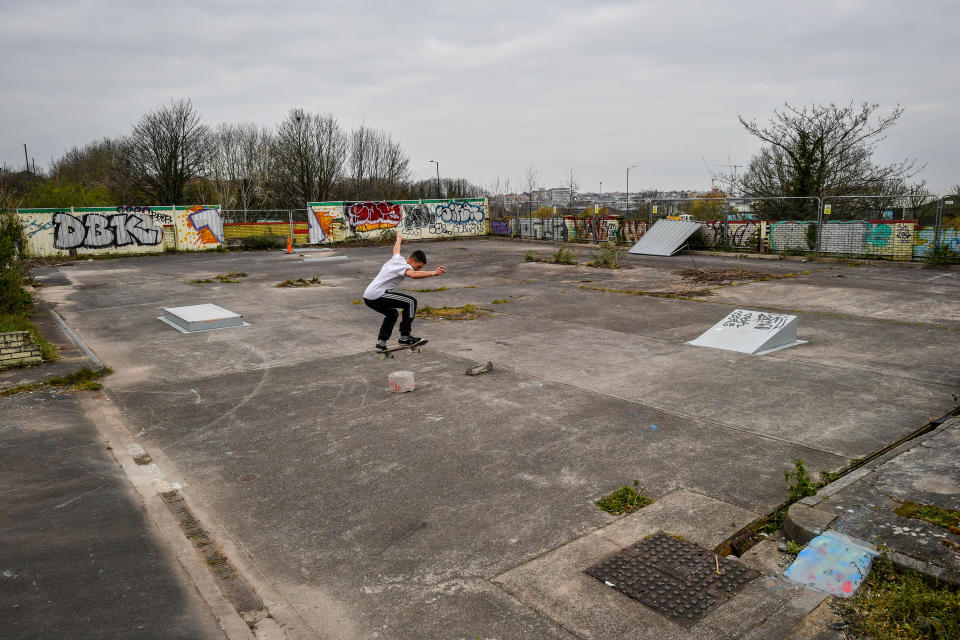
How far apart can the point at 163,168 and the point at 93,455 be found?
1722 inches

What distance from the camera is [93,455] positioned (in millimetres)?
6289

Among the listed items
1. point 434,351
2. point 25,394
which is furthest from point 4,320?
point 434,351

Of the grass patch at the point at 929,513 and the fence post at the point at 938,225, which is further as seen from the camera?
the fence post at the point at 938,225

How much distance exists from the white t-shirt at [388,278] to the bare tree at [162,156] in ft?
133

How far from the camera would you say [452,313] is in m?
13.9

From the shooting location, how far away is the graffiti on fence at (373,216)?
35906 millimetres

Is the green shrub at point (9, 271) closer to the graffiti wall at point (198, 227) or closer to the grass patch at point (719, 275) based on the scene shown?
the grass patch at point (719, 275)

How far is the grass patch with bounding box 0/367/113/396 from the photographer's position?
8328 millimetres

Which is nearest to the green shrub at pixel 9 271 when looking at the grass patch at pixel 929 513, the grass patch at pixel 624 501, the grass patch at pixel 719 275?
the grass patch at pixel 624 501

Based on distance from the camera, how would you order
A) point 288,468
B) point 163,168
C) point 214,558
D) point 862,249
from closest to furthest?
point 214,558 < point 288,468 < point 862,249 < point 163,168

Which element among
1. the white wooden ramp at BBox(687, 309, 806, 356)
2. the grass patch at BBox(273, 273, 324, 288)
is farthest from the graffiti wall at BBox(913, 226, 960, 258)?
the grass patch at BBox(273, 273, 324, 288)

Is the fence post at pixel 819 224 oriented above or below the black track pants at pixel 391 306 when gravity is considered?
above

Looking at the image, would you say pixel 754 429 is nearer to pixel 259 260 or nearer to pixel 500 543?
pixel 500 543

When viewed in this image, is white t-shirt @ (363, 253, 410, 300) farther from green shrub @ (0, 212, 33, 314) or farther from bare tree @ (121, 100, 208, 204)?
bare tree @ (121, 100, 208, 204)
